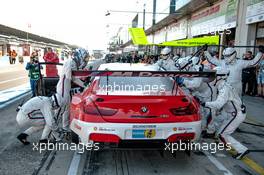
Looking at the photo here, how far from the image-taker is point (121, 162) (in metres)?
4.55

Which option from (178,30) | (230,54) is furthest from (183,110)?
(178,30)

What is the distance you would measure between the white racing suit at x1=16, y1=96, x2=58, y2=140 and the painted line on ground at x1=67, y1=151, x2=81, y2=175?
675 millimetres

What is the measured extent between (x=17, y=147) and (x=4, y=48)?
5379 centimetres

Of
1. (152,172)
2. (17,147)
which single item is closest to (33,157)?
(17,147)

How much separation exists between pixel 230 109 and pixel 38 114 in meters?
3.08

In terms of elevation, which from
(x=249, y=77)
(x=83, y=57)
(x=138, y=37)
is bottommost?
(x=249, y=77)

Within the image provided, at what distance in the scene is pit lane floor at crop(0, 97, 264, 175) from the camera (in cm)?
423

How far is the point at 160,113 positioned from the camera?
13.5 feet

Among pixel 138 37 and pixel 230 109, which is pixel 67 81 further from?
pixel 138 37

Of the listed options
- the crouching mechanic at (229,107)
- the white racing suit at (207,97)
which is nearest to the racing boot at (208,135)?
the white racing suit at (207,97)

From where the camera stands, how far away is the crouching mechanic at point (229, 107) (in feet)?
15.8

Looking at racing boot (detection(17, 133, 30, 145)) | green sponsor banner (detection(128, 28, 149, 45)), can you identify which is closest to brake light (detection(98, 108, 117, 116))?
racing boot (detection(17, 133, 30, 145))

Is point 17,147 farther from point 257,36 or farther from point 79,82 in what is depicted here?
point 257,36

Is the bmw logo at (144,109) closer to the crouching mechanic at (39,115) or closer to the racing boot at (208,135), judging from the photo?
the crouching mechanic at (39,115)
